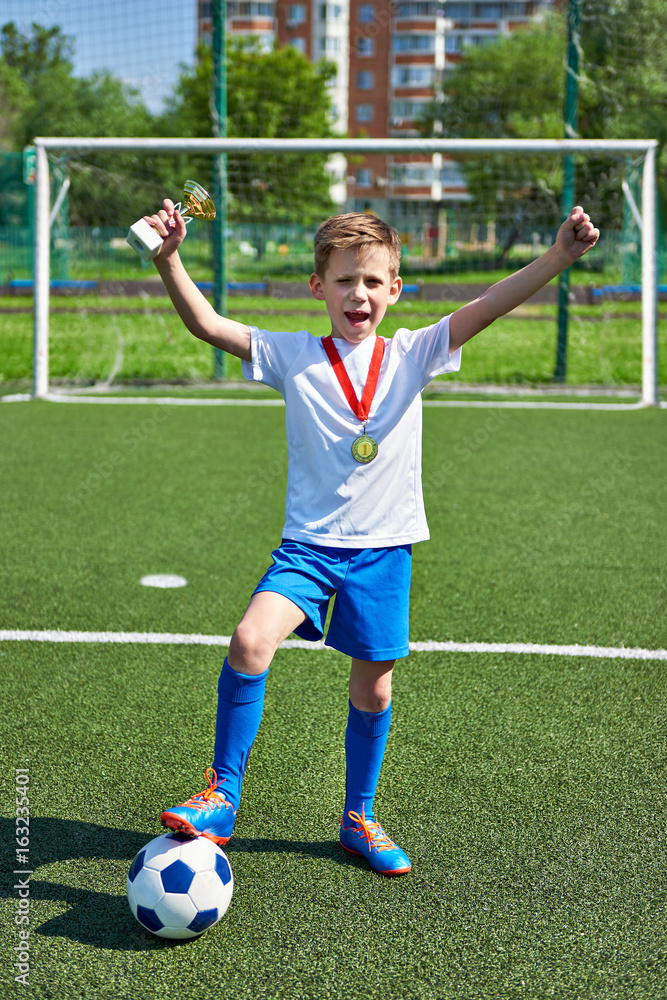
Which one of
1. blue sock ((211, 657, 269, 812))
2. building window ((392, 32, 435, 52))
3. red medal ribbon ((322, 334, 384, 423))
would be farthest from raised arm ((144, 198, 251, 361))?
building window ((392, 32, 435, 52))

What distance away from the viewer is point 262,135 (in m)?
12.1

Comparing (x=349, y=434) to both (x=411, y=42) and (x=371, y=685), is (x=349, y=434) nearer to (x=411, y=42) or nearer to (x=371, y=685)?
(x=371, y=685)

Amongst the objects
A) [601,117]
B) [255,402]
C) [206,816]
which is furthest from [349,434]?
[601,117]

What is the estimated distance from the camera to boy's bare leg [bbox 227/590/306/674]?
210 cm

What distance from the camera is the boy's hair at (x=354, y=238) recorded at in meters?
2.23

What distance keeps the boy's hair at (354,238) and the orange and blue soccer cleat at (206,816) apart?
1.27 meters

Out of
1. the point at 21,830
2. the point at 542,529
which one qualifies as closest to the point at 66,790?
the point at 21,830

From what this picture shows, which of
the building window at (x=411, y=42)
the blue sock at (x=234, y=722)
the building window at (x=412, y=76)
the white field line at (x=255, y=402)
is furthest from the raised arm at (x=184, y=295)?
the building window at (x=411, y=42)

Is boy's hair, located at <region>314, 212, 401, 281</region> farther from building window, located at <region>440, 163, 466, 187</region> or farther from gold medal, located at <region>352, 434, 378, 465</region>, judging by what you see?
building window, located at <region>440, 163, 466, 187</region>

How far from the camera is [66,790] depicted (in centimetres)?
258

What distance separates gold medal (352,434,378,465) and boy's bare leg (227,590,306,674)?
1.28 feet

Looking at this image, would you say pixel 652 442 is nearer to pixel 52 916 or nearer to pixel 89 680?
pixel 89 680

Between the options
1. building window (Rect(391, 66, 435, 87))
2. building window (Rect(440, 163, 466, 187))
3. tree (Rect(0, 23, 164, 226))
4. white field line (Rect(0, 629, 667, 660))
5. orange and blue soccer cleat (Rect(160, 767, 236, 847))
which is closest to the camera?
orange and blue soccer cleat (Rect(160, 767, 236, 847))

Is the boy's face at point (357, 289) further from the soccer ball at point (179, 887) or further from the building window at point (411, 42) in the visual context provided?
the building window at point (411, 42)
